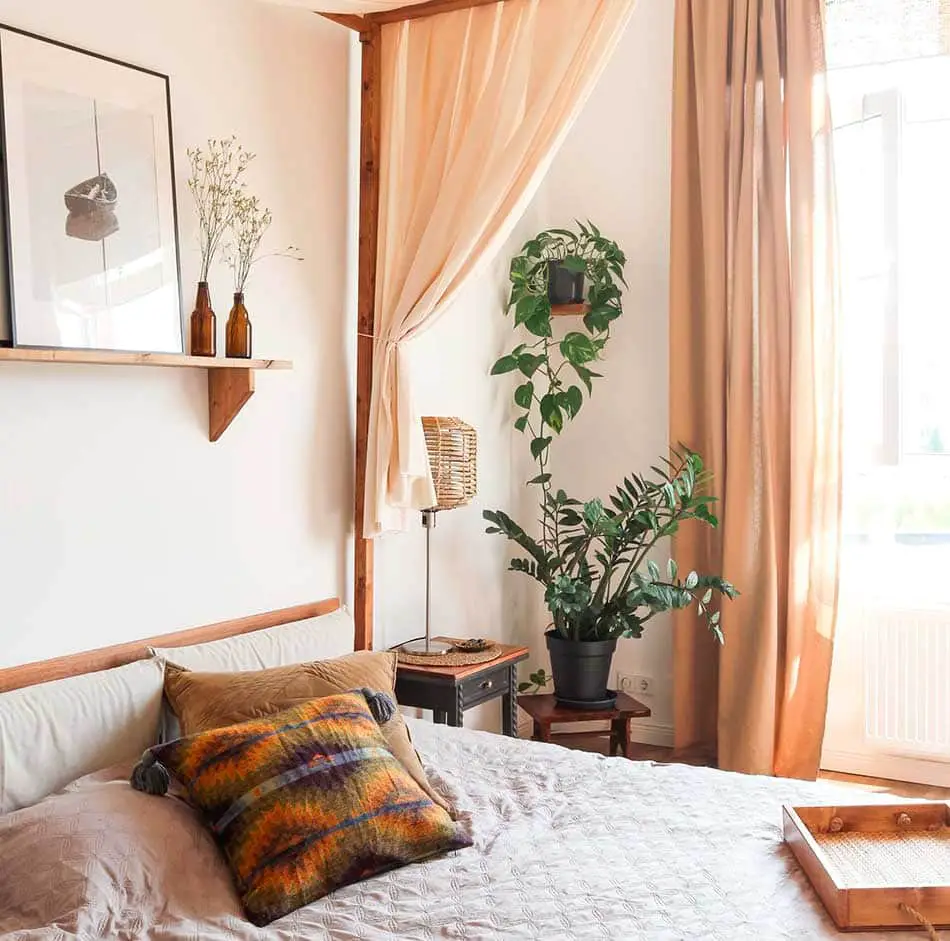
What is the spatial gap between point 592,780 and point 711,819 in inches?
12.7

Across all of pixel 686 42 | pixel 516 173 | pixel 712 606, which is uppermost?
pixel 686 42

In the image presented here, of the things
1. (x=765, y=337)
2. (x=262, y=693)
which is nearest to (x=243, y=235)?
(x=262, y=693)

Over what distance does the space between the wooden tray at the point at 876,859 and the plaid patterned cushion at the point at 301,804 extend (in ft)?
2.12

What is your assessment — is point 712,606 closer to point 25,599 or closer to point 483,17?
point 483,17

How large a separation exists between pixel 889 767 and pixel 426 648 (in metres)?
1.76

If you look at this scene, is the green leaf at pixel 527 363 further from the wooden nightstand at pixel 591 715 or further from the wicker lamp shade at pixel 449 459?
the wooden nightstand at pixel 591 715

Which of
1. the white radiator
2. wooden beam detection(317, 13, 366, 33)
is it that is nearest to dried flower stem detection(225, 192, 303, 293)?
wooden beam detection(317, 13, 366, 33)

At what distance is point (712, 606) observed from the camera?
4.13 m

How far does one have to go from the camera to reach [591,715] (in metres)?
3.91

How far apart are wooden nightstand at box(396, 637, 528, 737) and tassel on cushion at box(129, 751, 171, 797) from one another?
1.19m

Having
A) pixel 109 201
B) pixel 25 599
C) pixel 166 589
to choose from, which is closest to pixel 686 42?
pixel 109 201

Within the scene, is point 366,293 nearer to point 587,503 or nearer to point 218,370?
point 218,370

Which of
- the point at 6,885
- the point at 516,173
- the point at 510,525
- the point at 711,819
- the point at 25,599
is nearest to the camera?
the point at 6,885

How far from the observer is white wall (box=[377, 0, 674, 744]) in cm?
418
